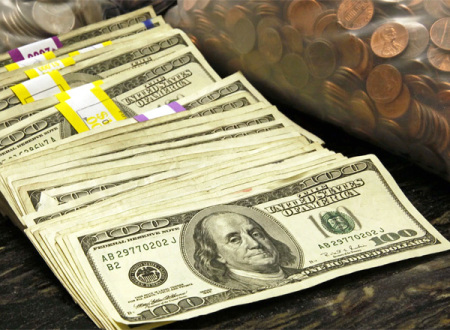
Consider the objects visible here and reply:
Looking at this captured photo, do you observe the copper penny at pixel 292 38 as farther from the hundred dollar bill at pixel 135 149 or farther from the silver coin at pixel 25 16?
the silver coin at pixel 25 16

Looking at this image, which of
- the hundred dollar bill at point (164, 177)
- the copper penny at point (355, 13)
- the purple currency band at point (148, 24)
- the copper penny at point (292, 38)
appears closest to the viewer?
the hundred dollar bill at point (164, 177)

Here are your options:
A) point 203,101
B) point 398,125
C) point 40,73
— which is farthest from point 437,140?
point 40,73

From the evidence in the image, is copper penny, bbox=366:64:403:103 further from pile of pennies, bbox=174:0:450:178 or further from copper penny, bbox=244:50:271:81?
copper penny, bbox=244:50:271:81

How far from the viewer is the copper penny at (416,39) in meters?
1.07

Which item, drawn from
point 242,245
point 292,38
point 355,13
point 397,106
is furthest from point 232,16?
point 242,245

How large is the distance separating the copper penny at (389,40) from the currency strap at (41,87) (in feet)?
1.90

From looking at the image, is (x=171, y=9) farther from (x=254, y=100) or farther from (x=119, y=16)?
(x=254, y=100)

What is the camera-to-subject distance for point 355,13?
1135 millimetres

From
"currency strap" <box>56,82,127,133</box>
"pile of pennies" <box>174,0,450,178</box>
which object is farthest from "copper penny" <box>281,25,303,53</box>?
"currency strap" <box>56,82,127,133</box>

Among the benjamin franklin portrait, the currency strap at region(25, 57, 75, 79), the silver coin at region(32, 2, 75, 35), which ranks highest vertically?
the silver coin at region(32, 2, 75, 35)

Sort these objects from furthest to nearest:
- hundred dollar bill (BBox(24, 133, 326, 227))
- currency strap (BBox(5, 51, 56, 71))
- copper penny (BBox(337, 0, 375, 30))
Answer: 1. currency strap (BBox(5, 51, 56, 71))
2. copper penny (BBox(337, 0, 375, 30))
3. hundred dollar bill (BBox(24, 133, 326, 227))

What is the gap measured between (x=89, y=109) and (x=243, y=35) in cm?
32

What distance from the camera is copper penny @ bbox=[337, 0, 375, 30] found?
112 cm

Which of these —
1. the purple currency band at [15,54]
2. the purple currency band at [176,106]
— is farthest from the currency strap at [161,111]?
the purple currency band at [15,54]
